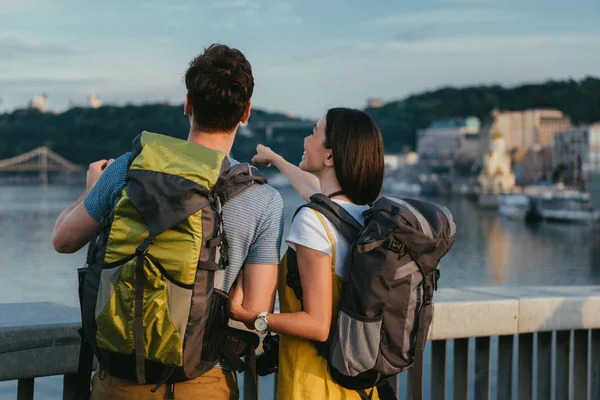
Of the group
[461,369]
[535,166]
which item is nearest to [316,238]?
[461,369]

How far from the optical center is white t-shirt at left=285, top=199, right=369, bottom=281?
170 centimetres

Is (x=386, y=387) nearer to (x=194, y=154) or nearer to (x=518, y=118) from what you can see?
(x=194, y=154)

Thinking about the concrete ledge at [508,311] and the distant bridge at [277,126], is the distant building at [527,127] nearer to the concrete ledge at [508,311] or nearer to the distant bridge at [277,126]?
the distant bridge at [277,126]

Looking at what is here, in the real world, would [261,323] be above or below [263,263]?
below

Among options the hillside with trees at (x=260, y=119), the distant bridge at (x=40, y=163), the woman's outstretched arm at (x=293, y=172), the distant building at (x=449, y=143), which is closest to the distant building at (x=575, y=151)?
the hillside with trees at (x=260, y=119)

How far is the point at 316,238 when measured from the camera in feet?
5.60

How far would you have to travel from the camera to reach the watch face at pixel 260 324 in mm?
1706

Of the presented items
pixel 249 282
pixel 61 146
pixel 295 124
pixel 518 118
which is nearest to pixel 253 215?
pixel 249 282

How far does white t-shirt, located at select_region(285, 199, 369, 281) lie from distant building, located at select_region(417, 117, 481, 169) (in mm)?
120929

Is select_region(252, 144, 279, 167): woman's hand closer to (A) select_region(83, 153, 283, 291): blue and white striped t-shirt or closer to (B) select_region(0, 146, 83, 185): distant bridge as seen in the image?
(A) select_region(83, 153, 283, 291): blue and white striped t-shirt

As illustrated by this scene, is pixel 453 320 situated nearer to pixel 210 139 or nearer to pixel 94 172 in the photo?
pixel 210 139

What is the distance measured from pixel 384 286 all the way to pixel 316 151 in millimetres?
318

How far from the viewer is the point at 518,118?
12244 centimetres

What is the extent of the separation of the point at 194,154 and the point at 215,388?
463 millimetres
